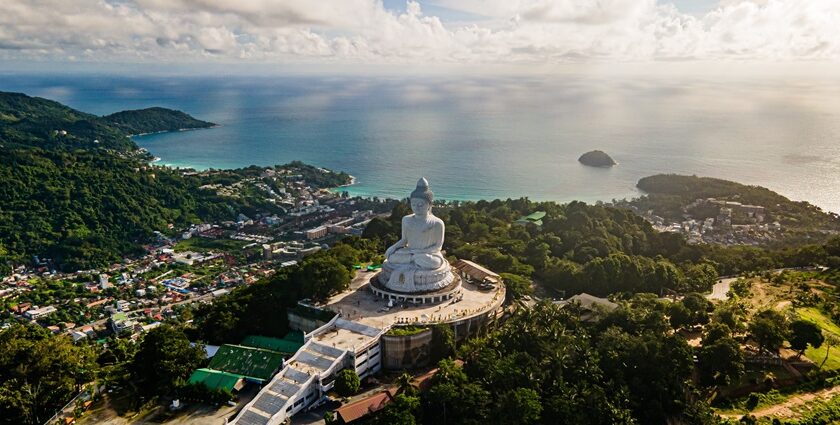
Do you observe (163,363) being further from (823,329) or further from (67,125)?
(67,125)

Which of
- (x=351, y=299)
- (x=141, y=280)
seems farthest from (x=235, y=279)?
(x=351, y=299)

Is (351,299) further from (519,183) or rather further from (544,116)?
(544,116)

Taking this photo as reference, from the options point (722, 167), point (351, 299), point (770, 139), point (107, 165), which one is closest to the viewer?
point (351, 299)

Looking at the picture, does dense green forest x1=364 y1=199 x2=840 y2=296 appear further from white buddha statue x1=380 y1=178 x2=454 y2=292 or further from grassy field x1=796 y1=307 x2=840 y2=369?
white buddha statue x1=380 y1=178 x2=454 y2=292

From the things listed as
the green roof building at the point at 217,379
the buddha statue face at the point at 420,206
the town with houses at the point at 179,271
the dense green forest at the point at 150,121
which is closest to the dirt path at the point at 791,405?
the buddha statue face at the point at 420,206

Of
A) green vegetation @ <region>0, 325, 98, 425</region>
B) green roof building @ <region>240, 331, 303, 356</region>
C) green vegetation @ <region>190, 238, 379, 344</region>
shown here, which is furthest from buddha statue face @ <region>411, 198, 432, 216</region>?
green vegetation @ <region>0, 325, 98, 425</region>

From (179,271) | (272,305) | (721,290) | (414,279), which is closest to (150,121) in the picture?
(179,271)
